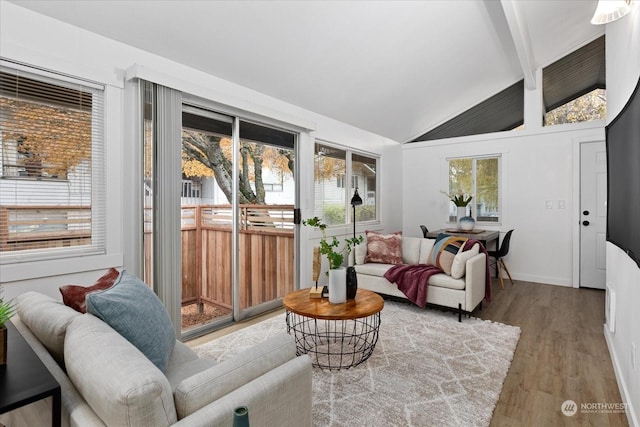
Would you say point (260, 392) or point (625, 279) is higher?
point (625, 279)

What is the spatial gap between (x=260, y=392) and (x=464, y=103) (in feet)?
18.3

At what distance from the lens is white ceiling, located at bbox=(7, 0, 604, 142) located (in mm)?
2545

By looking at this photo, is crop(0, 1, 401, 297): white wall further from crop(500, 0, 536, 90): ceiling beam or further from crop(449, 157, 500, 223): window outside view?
crop(449, 157, 500, 223): window outside view

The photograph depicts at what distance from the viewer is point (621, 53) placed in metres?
2.48

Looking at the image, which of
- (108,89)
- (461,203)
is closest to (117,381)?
(108,89)

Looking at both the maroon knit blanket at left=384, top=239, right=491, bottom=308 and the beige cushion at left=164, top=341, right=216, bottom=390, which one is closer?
the beige cushion at left=164, top=341, right=216, bottom=390

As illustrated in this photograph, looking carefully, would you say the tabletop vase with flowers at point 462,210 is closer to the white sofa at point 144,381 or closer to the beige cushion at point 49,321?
the white sofa at point 144,381

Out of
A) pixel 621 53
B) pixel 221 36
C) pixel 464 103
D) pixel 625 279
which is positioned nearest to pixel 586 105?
pixel 464 103

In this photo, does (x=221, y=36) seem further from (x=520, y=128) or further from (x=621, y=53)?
(x=520, y=128)

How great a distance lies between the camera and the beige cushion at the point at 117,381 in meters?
0.90

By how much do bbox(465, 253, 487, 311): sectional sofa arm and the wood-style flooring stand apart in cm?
29

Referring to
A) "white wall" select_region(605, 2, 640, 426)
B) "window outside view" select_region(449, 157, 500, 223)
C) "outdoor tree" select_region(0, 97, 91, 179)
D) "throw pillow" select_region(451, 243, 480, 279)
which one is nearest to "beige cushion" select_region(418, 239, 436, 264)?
"throw pillow" select_region(451, 243, 480, 279)

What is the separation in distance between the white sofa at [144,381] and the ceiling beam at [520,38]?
11.2ft

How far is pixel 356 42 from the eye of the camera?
11.1ft
